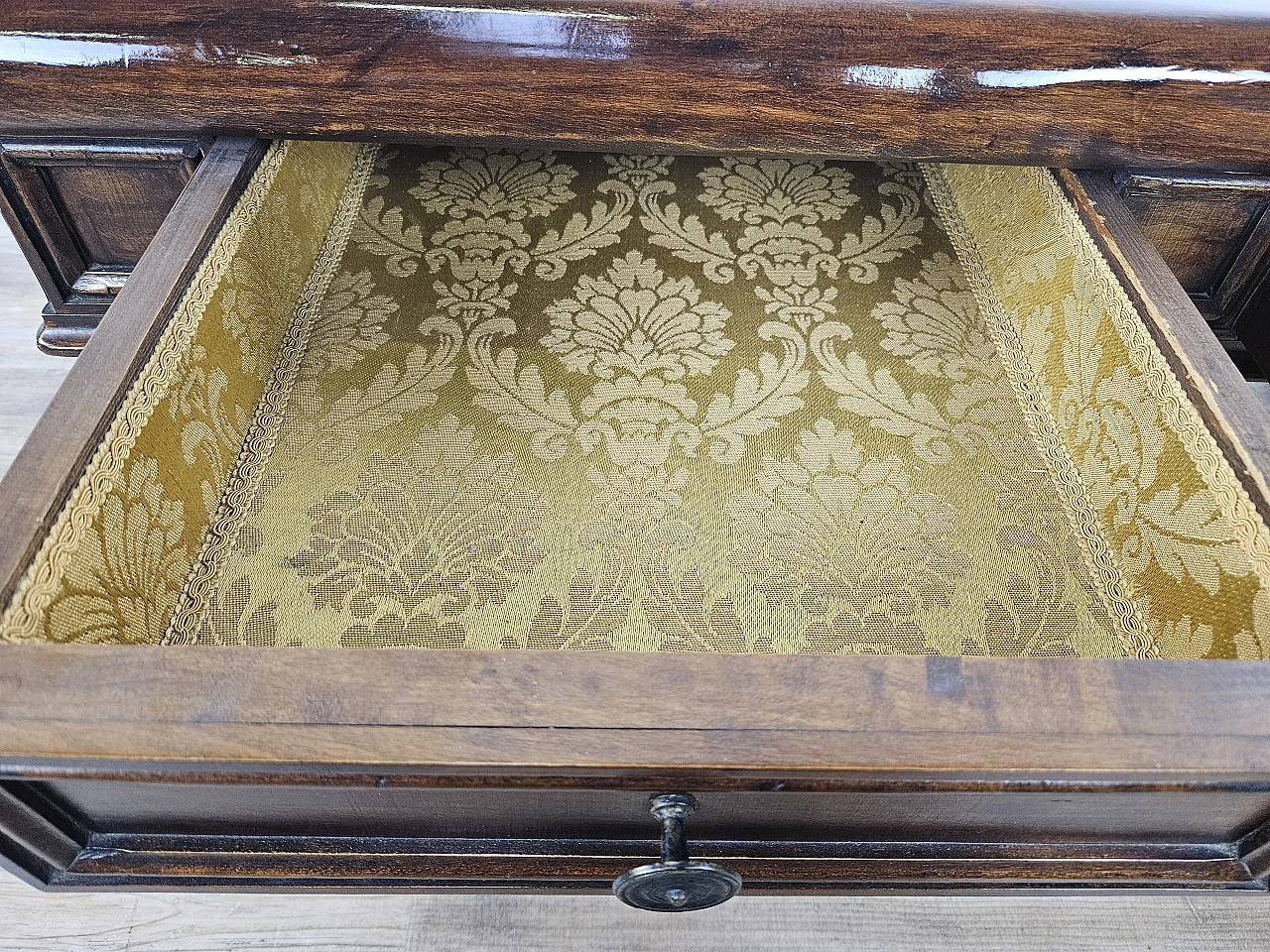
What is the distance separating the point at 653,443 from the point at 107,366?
0.30 m

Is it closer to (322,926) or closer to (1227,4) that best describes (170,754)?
(322,926)

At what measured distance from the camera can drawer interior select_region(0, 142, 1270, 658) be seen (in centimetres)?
51

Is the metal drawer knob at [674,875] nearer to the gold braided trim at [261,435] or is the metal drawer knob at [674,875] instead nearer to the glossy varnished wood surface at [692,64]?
the gold braided trim at [261,435]

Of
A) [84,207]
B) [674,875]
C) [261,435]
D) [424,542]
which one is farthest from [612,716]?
[84,207]

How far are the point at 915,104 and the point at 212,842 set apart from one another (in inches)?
22.9

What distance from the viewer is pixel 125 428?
0.47 meters

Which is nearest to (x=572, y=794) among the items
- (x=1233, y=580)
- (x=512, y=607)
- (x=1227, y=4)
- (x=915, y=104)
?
(x=512, y=607)

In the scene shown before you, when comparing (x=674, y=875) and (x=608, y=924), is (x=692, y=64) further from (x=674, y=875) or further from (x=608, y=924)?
(x=608, y=924)

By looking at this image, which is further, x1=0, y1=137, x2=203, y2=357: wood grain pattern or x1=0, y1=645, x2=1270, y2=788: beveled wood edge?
x1=0, y1=137, x2=203, y2=357: wood grain pattern

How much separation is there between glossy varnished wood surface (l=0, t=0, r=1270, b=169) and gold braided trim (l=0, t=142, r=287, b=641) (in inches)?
3.4

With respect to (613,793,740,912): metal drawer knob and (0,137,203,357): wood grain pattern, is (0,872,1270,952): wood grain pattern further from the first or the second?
(0,137,203,357): wood grain pattern

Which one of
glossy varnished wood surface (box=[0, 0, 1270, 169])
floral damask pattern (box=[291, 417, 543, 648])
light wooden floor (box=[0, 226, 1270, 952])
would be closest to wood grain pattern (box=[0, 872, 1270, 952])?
light wooden floor (box=[0, 226, 1270, 952])

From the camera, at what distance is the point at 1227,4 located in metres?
0.60

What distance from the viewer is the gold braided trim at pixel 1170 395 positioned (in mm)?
462
